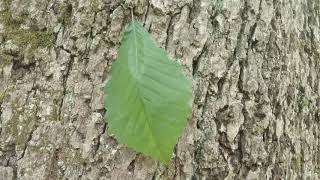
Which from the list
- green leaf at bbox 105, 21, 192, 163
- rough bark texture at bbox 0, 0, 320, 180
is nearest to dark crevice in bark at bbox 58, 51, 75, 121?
rough bark texture at bbox 0, 0, 320, 180

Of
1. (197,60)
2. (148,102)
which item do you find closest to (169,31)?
(197,60)

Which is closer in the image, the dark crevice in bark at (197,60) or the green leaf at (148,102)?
the green leaf at (148,102)

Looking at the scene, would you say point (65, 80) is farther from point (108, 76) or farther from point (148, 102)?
point (148, 102)

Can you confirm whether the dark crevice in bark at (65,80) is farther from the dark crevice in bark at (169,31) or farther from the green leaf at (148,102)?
the dark crevice in bark at (169,31)

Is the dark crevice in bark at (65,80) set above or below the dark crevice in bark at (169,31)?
below

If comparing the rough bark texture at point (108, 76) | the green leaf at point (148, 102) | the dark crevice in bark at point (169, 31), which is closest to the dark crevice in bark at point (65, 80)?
the rough bark texture at point (108, 76)

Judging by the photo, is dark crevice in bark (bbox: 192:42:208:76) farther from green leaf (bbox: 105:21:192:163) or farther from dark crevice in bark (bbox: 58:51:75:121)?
dark crevice in bark (bbox: 58:51:75:121)
